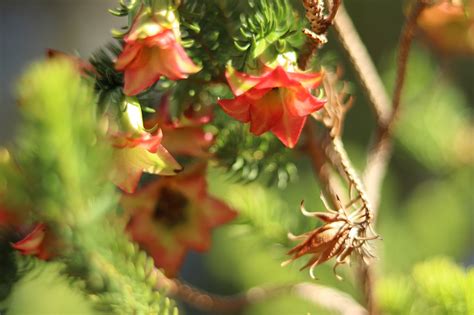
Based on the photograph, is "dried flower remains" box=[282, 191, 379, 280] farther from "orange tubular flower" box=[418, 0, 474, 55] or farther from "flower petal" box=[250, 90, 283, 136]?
"orange tubular flower" box=[418, 0, 474, 55]

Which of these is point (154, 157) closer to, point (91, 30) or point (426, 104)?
point (426, 104)

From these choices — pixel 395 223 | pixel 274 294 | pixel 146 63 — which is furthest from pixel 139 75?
pixel 395 223

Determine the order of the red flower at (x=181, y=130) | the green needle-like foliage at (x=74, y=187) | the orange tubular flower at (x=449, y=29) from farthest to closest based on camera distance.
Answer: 1. the orange tubular flower at (x=449, y=29)
2. the red flower at (x=181, y=130)
3. the green needle-like foliage at (x=74, y=187)

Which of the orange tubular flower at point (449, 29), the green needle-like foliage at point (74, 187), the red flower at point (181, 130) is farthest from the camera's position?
the orange tubular flower at point (449, 29)

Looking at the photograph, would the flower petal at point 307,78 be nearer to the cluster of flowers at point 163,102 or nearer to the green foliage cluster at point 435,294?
the cluster of flowers at point 163,102

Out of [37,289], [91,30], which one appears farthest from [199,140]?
[91,30]

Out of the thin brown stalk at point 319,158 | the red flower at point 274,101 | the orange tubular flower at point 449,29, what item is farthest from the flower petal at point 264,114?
the orange tubular flower at point 449,29
